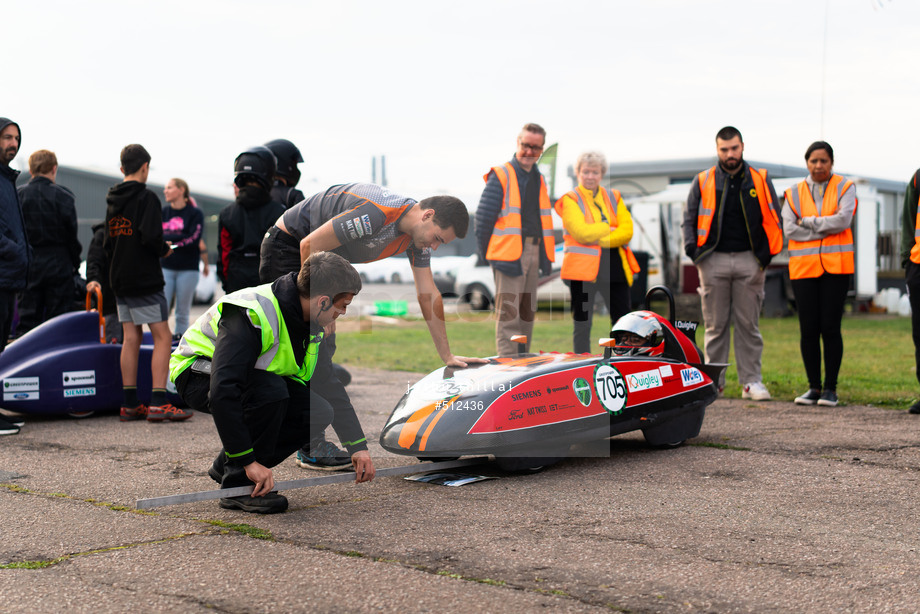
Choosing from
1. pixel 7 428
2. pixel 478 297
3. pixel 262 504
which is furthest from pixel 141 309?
pixel 478 297

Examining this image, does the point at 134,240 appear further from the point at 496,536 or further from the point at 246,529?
the point at 496,536

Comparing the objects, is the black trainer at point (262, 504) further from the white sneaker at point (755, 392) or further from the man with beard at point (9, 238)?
the white sneaker at point (755, 392)

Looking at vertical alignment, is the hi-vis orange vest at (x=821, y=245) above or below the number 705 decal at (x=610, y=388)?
above

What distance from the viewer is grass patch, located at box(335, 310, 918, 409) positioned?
24.9 feet

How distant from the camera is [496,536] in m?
3.37

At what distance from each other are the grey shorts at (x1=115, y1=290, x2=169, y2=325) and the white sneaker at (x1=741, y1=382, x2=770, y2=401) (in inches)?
170

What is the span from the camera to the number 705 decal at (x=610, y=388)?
187 inches

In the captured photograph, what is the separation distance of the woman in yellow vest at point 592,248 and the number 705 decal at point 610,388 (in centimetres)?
214

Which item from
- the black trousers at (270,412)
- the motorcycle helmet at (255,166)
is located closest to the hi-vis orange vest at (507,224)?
the motorcycle helmet at (255,166)

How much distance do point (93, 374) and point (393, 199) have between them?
3.15m

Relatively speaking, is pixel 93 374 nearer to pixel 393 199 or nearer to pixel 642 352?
pixel 393 199

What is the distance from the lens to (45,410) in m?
6.20

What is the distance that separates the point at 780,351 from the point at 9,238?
27.1 ft

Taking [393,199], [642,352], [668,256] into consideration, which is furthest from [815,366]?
[668,256]
